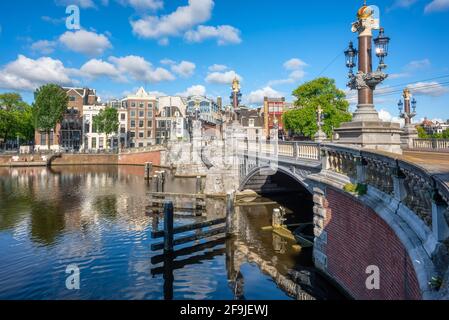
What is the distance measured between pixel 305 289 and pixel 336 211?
3.55 metres

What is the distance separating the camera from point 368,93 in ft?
44.8

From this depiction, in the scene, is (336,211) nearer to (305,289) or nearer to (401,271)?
(305,289)

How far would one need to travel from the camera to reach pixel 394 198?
8227mm

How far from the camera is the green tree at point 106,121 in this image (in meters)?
73.1

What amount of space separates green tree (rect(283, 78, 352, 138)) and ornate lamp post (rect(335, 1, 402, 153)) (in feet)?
126

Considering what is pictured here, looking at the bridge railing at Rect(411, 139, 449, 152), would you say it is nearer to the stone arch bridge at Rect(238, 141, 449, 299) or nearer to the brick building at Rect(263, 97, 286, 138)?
the stone arch bridge at Rect(238, 141, 449, 299)

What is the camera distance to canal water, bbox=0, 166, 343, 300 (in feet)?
44.3

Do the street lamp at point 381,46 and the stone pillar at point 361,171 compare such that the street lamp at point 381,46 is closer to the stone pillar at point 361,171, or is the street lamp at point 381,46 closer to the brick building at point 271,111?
the stone pillar at point 361,171

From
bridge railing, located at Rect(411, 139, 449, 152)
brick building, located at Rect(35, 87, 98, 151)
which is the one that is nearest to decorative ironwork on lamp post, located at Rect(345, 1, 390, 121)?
bridge railing, located at Rect(411, 139, 449, 152)

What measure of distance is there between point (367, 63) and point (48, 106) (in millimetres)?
73695

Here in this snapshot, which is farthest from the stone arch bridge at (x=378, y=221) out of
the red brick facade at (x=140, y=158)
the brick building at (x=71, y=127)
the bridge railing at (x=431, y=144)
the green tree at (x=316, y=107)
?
the brick building at (x=71, y=127)

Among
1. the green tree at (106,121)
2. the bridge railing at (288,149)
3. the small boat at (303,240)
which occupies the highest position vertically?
the green tree at (106,121)

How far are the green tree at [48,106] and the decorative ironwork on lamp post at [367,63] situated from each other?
7225cm

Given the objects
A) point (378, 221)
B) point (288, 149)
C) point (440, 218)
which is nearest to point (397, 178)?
point (378, 221)
